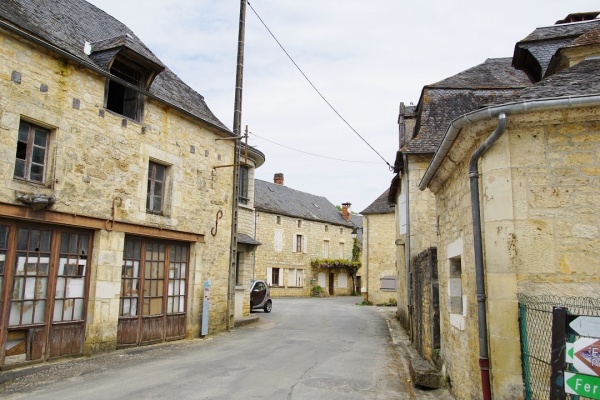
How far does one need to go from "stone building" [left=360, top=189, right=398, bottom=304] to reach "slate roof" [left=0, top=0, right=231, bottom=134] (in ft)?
50.5

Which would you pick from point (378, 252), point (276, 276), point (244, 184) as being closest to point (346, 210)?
point (276, 276)

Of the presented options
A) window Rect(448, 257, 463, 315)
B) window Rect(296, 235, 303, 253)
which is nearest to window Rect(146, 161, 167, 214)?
window Rect(448, 257, 463, 315)

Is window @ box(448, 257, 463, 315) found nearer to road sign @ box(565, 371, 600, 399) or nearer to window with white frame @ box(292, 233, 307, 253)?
road sign @ box(565, 371, 600, 399)

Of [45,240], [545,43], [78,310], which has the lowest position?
[78,310]

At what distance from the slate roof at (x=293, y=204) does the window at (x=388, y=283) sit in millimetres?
8416

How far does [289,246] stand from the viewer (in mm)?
30922

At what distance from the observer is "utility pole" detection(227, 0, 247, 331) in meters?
12.3

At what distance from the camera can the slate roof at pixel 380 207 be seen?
25.9 metres

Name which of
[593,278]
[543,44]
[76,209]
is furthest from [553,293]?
[76,209]

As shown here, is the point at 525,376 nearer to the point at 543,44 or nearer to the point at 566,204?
the point at 566,204

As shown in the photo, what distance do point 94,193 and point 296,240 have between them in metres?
23.5

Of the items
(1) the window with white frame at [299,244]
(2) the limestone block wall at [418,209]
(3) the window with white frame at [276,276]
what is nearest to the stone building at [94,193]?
(2) the limestone block wall at [418,209]

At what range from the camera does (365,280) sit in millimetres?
26766

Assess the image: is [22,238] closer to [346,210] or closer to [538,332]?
A: [538,332]
